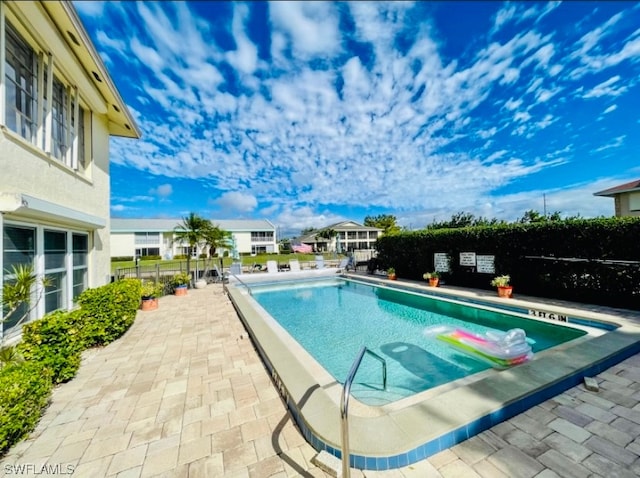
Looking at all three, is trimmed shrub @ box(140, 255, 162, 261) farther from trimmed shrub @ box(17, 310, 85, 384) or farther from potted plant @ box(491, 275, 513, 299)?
potted plant @ box(491, 275, 513, 299)

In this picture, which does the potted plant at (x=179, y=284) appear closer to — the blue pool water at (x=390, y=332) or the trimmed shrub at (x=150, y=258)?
the blue pool water at (x=390, y=332)

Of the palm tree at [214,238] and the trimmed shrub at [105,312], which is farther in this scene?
the palm tree at [214,238]

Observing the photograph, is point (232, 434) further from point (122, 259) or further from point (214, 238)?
point (122, 259)

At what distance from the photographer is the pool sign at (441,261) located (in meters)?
11.9

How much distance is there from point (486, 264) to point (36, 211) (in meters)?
12.8

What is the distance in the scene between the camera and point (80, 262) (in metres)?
6.49

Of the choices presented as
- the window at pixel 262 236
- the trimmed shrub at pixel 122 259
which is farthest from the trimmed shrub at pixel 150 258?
the window at pixel 262 236

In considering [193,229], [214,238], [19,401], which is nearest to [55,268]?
[19,401]

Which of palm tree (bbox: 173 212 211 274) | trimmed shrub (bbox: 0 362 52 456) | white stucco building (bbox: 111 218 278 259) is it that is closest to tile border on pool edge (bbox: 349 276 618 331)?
trimmed shrub (bbox: 0 362 52 456)

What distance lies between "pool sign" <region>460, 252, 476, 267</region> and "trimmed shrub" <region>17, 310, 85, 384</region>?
1229 centimetres

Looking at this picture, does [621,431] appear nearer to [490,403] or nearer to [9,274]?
[490,403]

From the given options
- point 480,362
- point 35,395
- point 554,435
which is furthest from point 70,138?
point 480,362

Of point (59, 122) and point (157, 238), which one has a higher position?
point (59, 122)

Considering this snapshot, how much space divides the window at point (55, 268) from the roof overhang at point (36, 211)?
35cm
